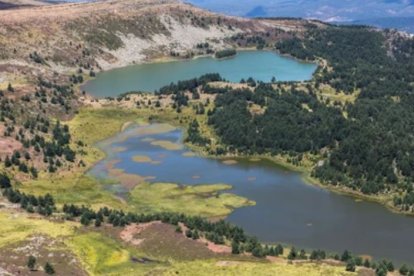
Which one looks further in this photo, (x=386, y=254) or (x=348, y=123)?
(x=348, y=123)

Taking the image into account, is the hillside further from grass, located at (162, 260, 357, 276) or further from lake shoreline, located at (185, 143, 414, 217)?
lake shoreline, located at (185, 143, 414, 217)

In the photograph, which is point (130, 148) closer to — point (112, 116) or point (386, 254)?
point (112, 116)

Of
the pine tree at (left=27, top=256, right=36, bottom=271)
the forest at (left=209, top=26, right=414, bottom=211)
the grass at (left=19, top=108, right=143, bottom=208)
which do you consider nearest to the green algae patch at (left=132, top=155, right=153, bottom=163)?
the grass at (left=19, top=108, right=143, bottom=208)

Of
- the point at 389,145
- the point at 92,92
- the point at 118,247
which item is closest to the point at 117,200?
the point at 118,247

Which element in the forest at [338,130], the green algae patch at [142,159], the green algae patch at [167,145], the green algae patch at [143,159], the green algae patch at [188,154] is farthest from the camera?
the green algae patch at [167,145]

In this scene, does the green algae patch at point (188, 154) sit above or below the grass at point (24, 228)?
below

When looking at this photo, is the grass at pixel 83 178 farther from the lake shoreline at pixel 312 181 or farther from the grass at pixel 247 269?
the grass at pixel 247 269

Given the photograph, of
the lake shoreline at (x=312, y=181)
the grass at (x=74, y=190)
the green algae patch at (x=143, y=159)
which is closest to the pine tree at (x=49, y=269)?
the grass at (x=74, y=190)
